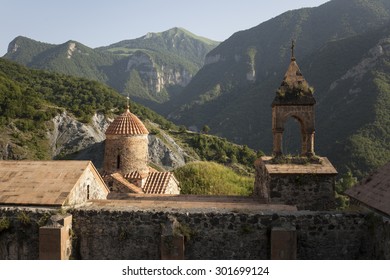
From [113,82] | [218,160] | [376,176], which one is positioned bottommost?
[218,160]

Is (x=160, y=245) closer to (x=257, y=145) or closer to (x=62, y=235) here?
(x=62, y=235)

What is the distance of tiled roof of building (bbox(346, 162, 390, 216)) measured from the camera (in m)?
8.17

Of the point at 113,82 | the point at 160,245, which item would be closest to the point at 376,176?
the point at 160,245

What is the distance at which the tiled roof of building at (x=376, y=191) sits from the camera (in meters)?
8.17

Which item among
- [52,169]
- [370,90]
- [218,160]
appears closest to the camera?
[52,169]

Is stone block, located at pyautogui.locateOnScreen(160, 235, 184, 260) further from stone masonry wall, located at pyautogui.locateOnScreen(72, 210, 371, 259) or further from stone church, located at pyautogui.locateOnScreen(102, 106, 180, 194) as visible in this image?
stone church, located at pyautogui.locateOnScreen(102, 106, 180, 194)

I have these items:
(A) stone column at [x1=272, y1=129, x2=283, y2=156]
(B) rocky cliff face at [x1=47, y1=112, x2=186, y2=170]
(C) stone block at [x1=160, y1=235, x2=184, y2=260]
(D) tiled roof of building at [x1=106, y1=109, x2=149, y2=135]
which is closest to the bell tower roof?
(A) stone column at [x1=272, y1=129, x2=283, y2=156]

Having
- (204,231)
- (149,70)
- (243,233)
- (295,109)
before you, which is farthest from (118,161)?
(149,70)

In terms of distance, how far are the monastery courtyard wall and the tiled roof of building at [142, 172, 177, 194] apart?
8626 millimetres

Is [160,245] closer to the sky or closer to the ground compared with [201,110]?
closer to the ground

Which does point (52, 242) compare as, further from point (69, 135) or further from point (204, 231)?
point (69, 135)

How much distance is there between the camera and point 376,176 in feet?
31.1

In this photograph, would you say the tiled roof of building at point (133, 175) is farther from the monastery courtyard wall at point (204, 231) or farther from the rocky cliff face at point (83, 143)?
the rocky cliff face at point (83, 143)

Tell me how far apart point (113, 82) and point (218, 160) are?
363 ft
